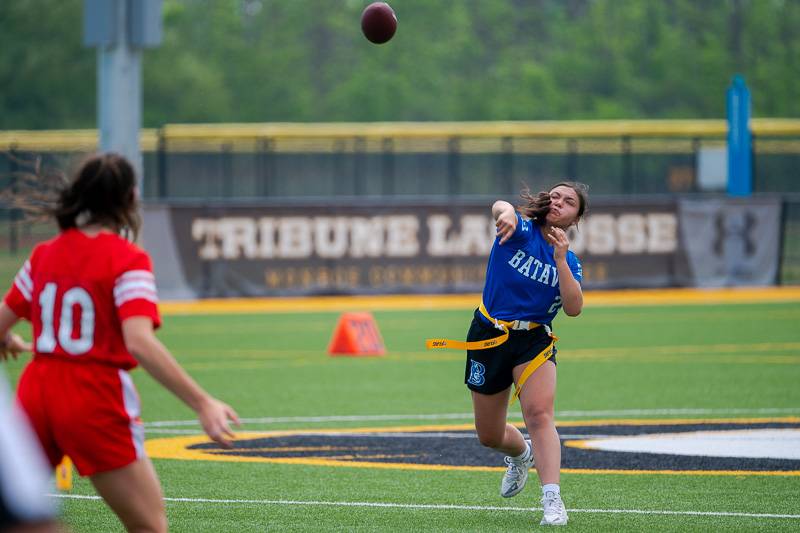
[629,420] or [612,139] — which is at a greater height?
[612,139]

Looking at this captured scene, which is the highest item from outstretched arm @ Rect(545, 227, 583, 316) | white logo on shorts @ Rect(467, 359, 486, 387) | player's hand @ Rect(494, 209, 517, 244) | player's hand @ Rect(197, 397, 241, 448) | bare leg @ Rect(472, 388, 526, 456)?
player's hand @ Rect(494, 209, 517, 244)

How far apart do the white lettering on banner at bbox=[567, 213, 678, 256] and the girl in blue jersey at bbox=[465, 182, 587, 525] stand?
18.9 m

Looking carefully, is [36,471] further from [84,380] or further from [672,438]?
[672,438]

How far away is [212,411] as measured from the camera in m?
4.66

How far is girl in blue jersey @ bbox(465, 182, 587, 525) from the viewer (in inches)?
283

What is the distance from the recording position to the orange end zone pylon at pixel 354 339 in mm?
16594

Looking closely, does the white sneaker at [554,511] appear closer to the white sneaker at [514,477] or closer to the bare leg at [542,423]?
the bare leg at [542,423]

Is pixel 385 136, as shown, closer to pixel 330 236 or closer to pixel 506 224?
pixel 330 236

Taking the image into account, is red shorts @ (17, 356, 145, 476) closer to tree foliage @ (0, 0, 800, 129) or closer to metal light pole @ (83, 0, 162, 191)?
metal light pole @ (83, 0, 162, 191)

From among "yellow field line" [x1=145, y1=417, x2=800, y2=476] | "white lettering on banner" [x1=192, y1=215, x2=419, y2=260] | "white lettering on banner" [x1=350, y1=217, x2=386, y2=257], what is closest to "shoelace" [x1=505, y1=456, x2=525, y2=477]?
"yellow field line" [x1=145, y1=417, x2=800, y2=476]

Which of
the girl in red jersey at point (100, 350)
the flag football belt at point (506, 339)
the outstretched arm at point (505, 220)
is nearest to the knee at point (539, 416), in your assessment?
the flag football belt at point (506, 339)

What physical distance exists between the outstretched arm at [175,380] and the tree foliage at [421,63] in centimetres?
4754

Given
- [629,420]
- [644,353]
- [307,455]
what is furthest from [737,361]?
[307,455]

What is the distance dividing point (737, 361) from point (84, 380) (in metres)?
11.8
